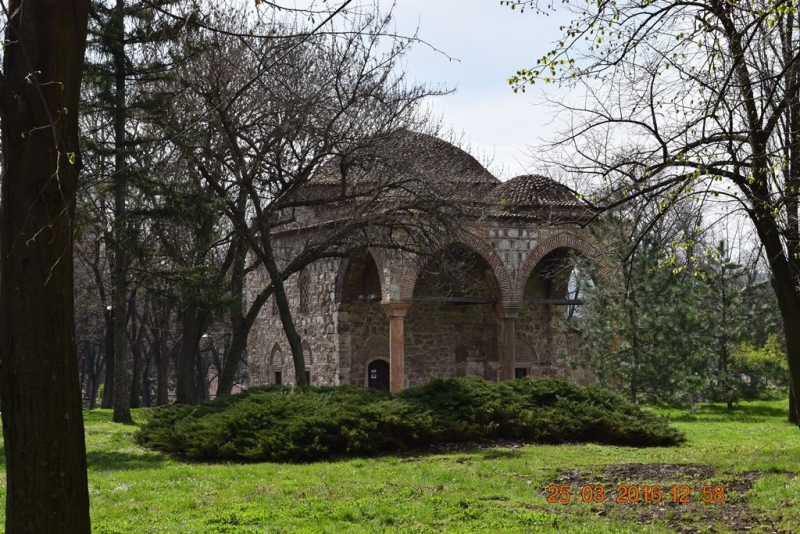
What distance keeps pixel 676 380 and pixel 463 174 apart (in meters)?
6.62

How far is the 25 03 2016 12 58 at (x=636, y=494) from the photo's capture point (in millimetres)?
8086

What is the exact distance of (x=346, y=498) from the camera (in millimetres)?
8375

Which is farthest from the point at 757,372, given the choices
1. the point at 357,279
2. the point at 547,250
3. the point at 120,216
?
the point at 120,216

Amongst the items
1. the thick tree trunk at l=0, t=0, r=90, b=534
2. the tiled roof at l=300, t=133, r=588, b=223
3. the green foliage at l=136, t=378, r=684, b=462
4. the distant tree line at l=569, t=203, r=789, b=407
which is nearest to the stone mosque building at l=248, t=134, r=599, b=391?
the tiled roof at l=300, t=133, r=588, b=223

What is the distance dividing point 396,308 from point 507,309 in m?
3.29

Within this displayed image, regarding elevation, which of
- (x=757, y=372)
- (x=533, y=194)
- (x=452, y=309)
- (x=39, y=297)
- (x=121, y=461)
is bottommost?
(x=121, y=461)

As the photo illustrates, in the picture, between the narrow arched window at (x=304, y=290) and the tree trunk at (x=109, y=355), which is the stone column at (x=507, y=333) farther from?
the tree trunk at (x=109, y=355)

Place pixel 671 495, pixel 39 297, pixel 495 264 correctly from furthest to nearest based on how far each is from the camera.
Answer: pixel 495 264 → pixel 671 495 → pixel 39 297

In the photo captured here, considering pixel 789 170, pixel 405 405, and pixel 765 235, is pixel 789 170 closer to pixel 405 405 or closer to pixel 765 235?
pixel 765 235

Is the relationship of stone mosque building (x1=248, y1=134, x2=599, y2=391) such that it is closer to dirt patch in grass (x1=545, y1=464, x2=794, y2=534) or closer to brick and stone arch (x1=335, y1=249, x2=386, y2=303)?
brick and stone arch (x1=335, y1=249, x2=386, y2=303)

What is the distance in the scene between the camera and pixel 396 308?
25.8 meters

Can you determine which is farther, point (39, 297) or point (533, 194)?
point (533, 194)

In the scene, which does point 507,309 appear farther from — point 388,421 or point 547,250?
point 388,421

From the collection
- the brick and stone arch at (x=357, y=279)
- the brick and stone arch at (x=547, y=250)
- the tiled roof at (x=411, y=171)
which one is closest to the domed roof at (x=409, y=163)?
the tiled roof at (x=411, y=171)
